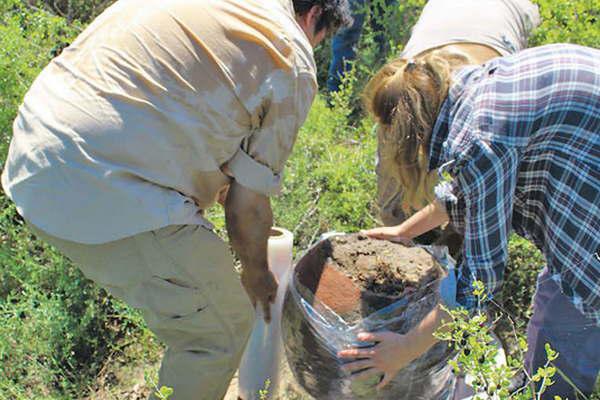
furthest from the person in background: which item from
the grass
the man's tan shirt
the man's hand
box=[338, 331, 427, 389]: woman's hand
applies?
the grass

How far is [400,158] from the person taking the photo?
1783 millimetres

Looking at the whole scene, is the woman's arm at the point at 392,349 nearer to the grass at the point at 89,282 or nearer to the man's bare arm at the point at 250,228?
the man's bare arm at the point at 250,228

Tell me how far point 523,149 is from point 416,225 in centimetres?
73

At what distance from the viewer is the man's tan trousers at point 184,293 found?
71.0 inches

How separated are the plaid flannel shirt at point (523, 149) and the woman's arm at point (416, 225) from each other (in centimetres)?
49

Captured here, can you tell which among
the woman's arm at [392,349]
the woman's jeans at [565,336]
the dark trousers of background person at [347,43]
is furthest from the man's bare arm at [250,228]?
the dark trousers of background person at [347,43]

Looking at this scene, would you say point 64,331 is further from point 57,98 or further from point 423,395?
point 423,395

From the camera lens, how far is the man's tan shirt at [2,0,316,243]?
1617mm

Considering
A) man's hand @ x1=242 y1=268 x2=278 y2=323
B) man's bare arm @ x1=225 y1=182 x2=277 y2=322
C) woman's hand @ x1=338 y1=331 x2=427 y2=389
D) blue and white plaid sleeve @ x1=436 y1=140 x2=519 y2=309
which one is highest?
blue and white plaid sleeve @ x1=436 y1=140 x2=519 y2=309

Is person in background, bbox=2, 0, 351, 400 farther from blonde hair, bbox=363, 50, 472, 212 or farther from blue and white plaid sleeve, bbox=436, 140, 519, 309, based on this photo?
blue and white plaid sleeve, bbox=436, 140, 519, 309

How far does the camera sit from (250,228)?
1.91 m

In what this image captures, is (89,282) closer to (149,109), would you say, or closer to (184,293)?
(184,293)

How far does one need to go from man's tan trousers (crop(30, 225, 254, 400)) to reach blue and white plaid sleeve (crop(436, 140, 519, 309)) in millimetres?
724

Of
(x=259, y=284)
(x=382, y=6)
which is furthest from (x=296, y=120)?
(x=382, y=6)
